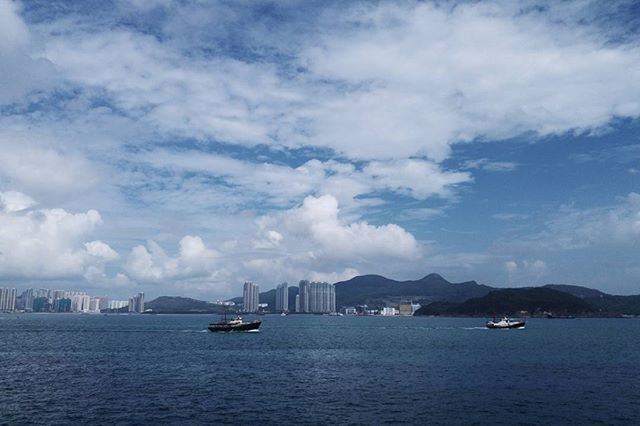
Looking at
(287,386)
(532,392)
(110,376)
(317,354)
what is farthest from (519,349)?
(110,376)

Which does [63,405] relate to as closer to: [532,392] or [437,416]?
[437,416]

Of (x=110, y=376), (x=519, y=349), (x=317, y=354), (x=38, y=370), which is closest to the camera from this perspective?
(x=110, y=376)

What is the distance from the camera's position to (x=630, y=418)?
50406mm

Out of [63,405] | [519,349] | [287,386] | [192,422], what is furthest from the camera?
[519,349]

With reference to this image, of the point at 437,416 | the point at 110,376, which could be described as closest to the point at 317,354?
the point at 110,376

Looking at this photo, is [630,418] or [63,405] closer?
[630,418]

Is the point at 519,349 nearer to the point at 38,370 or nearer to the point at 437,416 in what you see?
the point at 437,416

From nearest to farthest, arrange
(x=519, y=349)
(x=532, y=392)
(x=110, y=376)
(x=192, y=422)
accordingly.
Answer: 1. (x=192, y=422)
2. (x=532, y=392)
3. (x=110, y=376)
4. (x=519, y=349)

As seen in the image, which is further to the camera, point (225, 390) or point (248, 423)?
point (225, 390)

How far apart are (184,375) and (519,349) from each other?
282 feet

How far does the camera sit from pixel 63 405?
56.5m

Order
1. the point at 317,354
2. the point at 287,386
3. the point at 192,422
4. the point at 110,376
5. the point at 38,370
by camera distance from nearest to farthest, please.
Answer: the point at 192,422
the point at 287,386
the point at 110,376
the point at 38,370
the point at 317,354

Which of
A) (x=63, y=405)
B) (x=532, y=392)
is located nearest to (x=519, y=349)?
(x=532, y=392)

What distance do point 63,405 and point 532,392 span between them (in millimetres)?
56266
